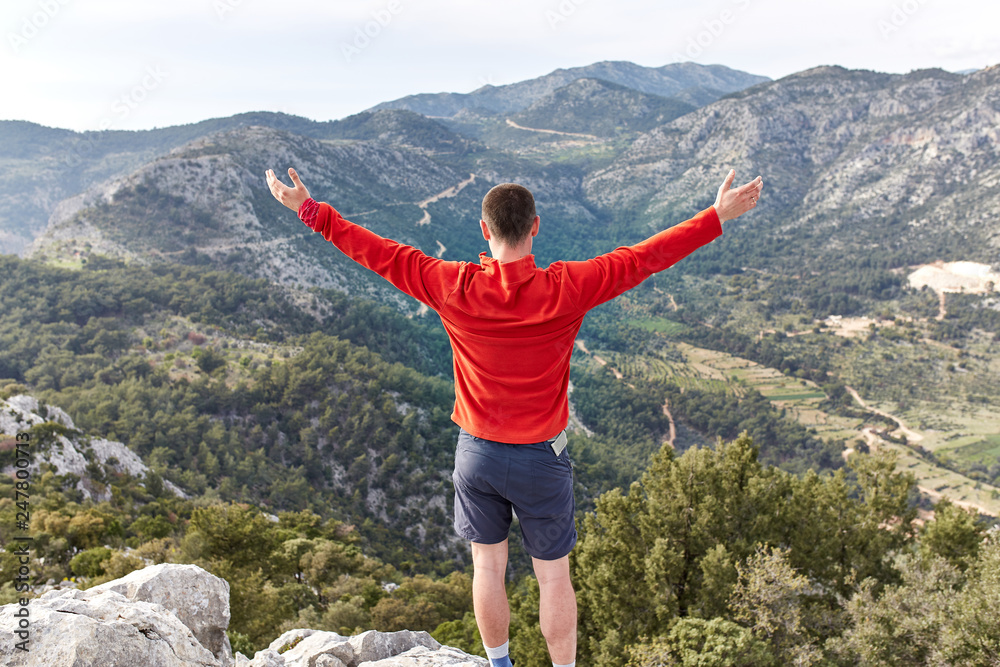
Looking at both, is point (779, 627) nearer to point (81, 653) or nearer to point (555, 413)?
point (555, 413)

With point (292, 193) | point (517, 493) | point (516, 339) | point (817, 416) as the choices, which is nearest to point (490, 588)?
point (517, 493)

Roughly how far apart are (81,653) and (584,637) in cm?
1710

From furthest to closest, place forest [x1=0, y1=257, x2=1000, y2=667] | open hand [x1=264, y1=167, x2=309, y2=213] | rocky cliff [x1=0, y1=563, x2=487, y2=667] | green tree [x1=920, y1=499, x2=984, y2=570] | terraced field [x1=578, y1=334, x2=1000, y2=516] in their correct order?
terraced field [x1=578, y1=334, x2=1000, y2=516] → green tree [x1=920, y1=499, x2=984, y2=570] → forest [x1=0, y1=257, x2=1000, y2=667] → rocky cliff [x1=0, y1=563, x2=487, y2=667] → open hand [x1=264, y1=167, x2=309, y2=213]

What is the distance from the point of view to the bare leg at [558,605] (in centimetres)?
469

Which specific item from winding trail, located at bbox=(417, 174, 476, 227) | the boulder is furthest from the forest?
winding trail, located at bbox=(417, 174, 476, 227)

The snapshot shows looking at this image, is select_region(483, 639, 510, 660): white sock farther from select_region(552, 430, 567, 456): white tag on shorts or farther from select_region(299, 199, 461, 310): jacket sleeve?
select_region(299, 199, 461, 310): jacket sleeve

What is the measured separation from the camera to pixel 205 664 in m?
6.35

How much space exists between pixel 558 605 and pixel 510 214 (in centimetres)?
348

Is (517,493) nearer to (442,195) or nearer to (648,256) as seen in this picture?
(648,256)

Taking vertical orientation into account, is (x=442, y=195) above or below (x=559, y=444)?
above

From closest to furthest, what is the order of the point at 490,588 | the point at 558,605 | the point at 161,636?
the point at 558,605, the point at 490,588, the point at 161,636

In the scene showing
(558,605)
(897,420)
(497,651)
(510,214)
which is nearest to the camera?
(510,214)

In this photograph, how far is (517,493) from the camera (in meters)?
4.39

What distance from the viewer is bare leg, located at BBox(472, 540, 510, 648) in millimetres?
4836
